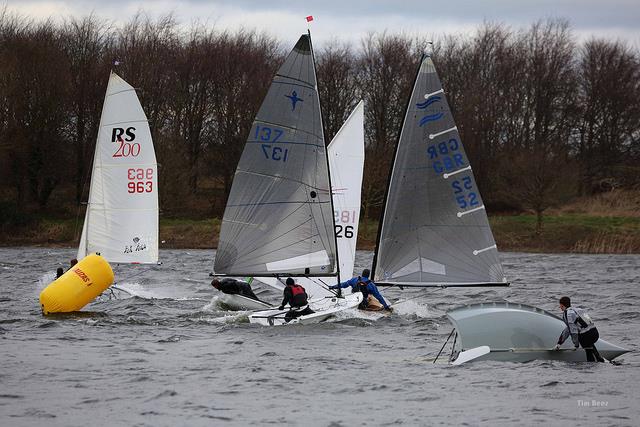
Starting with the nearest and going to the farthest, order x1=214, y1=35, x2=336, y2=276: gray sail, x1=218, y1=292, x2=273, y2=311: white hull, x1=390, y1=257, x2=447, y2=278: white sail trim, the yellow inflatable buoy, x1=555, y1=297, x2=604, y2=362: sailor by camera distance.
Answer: x1=555, y1=297, x2=604, y2=362: sailor < x1=214, y1=35, x2=336, y2=276: gray sail < x1=390, y1=257, x2=447, y2=278: white sail trim < the yellow inflatable buoy < x1=218, y1=292, x2=273, y2=311: white hull

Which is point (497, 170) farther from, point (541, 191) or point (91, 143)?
point (91, 143)

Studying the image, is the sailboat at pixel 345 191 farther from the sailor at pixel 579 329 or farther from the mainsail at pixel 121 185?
the sailor at pixel 579 329

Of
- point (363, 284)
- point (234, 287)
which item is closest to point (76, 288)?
point (234, 287)

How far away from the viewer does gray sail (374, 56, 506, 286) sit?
73.8ft

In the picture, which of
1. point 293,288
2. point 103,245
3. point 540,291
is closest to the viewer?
point 293,288

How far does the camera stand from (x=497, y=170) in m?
62.8

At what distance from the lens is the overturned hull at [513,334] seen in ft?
60.6

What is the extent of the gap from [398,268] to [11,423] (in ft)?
33.7

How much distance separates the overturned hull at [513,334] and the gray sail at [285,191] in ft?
15.6

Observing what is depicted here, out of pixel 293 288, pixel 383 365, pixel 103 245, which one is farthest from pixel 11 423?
pixel 103 245

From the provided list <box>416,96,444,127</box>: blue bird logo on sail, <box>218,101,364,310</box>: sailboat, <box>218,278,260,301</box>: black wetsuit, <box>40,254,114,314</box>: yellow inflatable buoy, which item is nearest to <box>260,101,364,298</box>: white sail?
<box>218,101,364,310</box>: sailboat

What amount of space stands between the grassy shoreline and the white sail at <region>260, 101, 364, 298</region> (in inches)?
1028

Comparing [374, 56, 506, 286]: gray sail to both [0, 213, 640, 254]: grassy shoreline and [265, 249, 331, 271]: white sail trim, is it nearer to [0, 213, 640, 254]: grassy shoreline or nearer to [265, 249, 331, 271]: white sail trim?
[265, 249, 331, 271]: white sail trim

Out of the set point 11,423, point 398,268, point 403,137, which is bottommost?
point 11,423
